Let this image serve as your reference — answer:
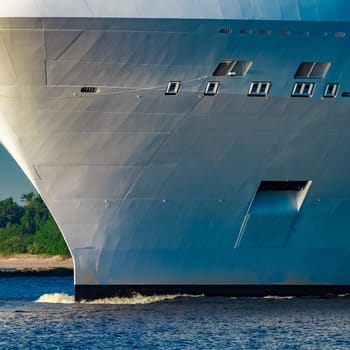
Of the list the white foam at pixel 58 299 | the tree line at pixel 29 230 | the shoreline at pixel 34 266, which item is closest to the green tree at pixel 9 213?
the tree line at pixel 29 230

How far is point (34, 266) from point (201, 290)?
65514mm

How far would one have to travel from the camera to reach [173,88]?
39.6 metres

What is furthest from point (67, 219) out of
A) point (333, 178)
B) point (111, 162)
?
point (333, 178)

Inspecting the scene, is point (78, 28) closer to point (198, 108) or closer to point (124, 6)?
point (124, 6)

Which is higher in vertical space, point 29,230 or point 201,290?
point 29,230

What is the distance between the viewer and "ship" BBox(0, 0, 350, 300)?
38.7 meters

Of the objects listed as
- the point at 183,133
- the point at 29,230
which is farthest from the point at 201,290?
the point at 29,230

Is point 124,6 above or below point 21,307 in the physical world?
above

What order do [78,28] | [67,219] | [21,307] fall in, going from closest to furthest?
1. [78,28]
2. [67,219]
3. [21,307]

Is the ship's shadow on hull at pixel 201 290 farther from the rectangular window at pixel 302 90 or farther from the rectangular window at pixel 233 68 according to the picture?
the rectangular window at pixel 233 68

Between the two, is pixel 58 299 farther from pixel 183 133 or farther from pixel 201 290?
pixel 183 133

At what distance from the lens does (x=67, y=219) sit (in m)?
40.8

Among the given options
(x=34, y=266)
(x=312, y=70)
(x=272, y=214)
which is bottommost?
(x=272, y=214)

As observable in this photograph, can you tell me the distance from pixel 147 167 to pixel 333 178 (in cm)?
601
